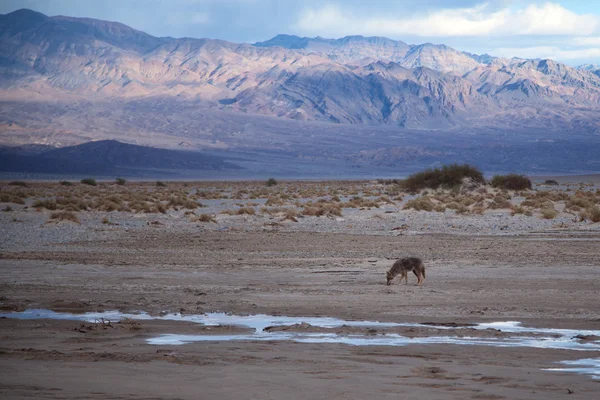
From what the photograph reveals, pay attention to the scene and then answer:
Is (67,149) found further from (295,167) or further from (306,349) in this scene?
(306,349)

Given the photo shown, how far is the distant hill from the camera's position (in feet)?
416

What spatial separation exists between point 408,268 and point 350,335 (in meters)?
4.80

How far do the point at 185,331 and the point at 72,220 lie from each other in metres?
21.7

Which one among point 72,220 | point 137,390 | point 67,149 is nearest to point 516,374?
point 137,390

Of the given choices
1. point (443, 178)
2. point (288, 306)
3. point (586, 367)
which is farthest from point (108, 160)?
point (586, 367)

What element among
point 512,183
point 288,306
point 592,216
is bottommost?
point 288,306

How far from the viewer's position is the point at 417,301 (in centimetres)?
1343

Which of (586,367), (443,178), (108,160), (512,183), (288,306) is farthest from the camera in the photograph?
(108,160)

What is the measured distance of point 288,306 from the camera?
13.1m

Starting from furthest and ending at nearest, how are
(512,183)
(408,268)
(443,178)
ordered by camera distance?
1. (512,183)
2. (443,178)
3. (408,268)

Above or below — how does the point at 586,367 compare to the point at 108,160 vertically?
below

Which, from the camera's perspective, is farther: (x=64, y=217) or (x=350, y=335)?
(x=64, y=217)

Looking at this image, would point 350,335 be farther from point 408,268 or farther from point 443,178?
point 443,178

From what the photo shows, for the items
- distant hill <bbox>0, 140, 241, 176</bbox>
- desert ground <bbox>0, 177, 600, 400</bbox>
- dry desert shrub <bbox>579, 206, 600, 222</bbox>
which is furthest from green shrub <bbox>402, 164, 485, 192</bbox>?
distant hill <bbox>0, 140, 241, 176</bbox>
